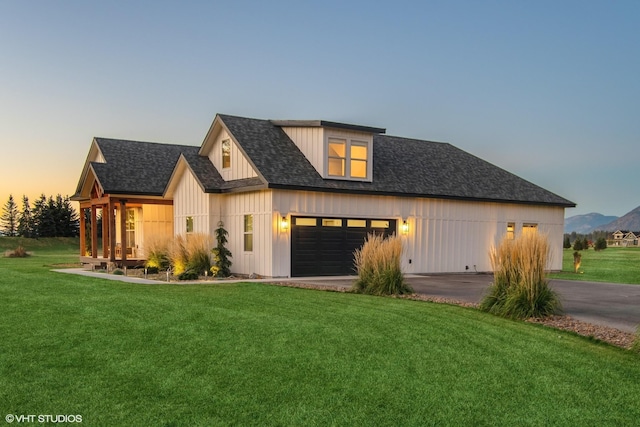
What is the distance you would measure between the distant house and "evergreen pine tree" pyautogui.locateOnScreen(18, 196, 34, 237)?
251 ft

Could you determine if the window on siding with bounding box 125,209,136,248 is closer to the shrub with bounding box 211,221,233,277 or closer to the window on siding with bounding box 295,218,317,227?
the shrub with bounding box 211,221,233,277

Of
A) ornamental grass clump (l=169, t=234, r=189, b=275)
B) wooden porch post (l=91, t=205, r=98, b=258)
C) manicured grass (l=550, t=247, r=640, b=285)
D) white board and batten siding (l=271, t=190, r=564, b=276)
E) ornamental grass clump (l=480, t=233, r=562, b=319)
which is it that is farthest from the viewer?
wooden porch post (l=91, t=205, r=98, b=258)

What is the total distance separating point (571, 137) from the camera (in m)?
25.7

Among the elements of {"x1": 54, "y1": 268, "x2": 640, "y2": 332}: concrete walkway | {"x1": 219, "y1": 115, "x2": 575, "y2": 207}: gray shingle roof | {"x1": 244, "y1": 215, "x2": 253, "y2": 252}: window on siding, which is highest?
{"x1": 219, "y1": 115, "x2": 575, "y2": 207}: gray shingle roof

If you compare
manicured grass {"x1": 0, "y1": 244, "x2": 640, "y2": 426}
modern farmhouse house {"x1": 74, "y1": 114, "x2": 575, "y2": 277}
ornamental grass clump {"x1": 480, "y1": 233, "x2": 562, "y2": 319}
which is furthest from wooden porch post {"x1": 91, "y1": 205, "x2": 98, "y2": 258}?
ornamental grass clump {"x1": 480, "y1": 233, "x2": 562, "y2": 319}

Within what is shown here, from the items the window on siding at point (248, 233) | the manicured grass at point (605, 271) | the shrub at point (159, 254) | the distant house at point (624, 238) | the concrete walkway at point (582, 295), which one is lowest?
the distant house at point (624, 238)

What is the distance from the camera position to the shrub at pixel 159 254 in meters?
17.9

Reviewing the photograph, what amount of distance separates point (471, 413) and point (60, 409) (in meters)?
3.42

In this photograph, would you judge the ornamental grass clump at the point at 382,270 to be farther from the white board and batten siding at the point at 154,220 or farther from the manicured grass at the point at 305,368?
the white board and batten siding at the point at 154,220

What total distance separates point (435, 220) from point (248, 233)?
6630mm

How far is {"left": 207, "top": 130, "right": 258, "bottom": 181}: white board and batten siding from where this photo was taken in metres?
16.6

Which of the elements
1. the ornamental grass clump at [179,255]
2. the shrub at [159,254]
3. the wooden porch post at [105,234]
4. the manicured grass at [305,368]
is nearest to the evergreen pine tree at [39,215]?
the wooden porch post at [105,234]

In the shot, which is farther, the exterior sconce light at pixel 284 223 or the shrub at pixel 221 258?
the shrub at pixel 221 258

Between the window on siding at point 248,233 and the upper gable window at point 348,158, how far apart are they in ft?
9.49
